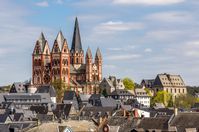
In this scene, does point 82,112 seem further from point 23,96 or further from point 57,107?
point 23,96

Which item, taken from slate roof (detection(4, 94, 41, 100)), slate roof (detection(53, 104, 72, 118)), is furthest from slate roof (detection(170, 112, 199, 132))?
slate roof (detection(4, 94, 41, 100))

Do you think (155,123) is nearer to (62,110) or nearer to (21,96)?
(62,110)

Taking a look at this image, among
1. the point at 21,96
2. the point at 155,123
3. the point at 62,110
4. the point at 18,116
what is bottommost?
the point at 18,116

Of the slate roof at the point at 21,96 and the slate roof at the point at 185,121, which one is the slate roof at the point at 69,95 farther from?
the slate roof at the point at 185,121

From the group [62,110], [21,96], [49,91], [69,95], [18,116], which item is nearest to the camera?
[18,116]

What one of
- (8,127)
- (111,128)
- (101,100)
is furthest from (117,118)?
(101,100)

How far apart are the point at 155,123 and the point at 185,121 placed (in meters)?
3.79

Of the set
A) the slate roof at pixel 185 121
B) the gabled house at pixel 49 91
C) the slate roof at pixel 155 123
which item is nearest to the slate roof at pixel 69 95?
the gabled house at pixel 49 91

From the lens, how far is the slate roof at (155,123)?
7044 cm

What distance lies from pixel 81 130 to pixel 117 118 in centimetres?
653

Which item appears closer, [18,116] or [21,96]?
[18,116]

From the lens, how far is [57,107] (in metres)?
140

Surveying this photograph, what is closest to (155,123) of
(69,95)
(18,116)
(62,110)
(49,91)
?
(18,116)

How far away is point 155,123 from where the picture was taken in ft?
234
